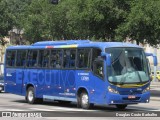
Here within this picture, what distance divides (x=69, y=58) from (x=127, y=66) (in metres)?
3.38

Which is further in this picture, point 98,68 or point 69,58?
point 69,58

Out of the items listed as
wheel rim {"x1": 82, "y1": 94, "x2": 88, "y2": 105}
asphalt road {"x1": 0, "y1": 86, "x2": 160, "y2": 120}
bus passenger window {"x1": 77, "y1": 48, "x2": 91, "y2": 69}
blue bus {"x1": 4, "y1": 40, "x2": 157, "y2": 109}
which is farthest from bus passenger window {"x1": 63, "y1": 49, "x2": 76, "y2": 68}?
asphalt road {"x1": 0, "y1": 86, "x2": 160, "y2": 120}

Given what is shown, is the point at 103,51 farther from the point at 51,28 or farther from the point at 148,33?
the point at 51,28

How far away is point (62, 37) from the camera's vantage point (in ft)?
189

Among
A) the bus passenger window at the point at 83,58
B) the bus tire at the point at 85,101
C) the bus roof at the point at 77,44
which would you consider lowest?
the bus tire at the point at 85,101

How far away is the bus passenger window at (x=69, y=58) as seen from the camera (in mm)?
22025

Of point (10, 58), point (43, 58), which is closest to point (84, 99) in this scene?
point (43, 58)

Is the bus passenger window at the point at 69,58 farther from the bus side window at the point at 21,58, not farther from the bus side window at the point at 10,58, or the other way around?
the bus side window at the point at 10,58

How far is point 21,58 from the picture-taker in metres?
25.7

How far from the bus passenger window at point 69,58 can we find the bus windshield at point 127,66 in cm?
240

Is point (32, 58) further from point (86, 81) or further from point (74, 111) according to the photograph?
point (74, 111)

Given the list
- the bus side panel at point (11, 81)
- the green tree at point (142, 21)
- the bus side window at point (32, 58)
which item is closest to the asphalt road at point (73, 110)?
the bus side window at point (32, 58)

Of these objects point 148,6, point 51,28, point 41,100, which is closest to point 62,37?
point 51,28

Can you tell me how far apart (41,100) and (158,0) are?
41.1 ft
